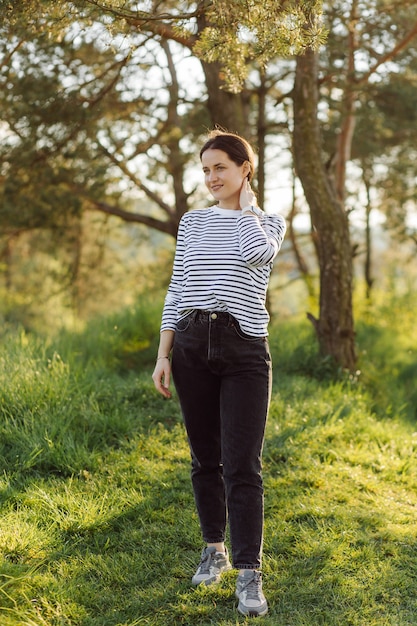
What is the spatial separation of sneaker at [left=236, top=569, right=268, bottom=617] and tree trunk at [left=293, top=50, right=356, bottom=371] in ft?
13.0

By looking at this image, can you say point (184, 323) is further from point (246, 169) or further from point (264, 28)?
point (264, 28)

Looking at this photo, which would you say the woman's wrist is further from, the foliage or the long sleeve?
the foliage

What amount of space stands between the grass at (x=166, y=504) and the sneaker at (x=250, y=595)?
5 cm

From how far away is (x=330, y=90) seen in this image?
918 centimetres

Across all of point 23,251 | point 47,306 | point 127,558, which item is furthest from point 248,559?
point 47,306

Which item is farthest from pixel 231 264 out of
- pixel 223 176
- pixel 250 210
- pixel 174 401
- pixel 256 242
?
pixel 174 401

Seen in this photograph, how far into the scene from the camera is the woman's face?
304 centimetres

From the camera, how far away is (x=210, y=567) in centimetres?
318

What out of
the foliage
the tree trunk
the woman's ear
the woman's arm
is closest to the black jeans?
the woman's arm

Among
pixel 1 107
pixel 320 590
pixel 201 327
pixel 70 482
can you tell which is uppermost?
pixel 1 107

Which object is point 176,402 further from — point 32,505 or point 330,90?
point 330,90

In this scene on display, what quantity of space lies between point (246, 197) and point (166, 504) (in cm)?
198

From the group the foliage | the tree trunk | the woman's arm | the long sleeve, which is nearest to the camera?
the long sleeve

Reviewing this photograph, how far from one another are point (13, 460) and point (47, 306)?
661 inches
